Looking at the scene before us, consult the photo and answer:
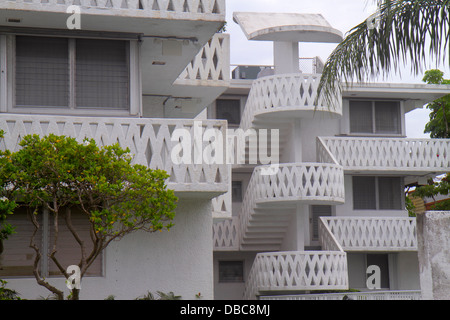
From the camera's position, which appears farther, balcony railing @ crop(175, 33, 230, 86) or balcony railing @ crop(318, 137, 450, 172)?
balcony railing @ crop(318, 137, 450, 172)

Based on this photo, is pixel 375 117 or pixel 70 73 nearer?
pixel 70 73

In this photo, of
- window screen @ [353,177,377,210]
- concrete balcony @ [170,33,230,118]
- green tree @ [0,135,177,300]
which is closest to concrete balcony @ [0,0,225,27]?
green tree @ [0,135,177,300]

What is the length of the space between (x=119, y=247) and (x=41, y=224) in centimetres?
149

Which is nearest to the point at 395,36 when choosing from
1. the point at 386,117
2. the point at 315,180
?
the point at 315,180

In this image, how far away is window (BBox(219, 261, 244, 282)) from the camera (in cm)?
3209

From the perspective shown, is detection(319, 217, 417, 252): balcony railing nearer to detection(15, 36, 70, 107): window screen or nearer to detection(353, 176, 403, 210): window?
detection(353, 176, 403, 210): window

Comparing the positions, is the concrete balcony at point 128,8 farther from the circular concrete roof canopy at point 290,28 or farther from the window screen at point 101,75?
the circular concrete roof canopy at point 290,28

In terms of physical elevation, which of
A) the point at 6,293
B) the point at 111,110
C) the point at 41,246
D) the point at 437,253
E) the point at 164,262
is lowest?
the point at 6,293

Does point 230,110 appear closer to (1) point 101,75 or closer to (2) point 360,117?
(2) point 360,117

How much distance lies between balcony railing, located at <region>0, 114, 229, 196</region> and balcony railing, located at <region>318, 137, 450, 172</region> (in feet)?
47.4

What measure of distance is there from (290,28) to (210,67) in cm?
793

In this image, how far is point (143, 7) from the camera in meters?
16.1

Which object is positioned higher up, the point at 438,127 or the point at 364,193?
the point at 438,127

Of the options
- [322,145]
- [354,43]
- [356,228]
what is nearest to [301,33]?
[322,145]
